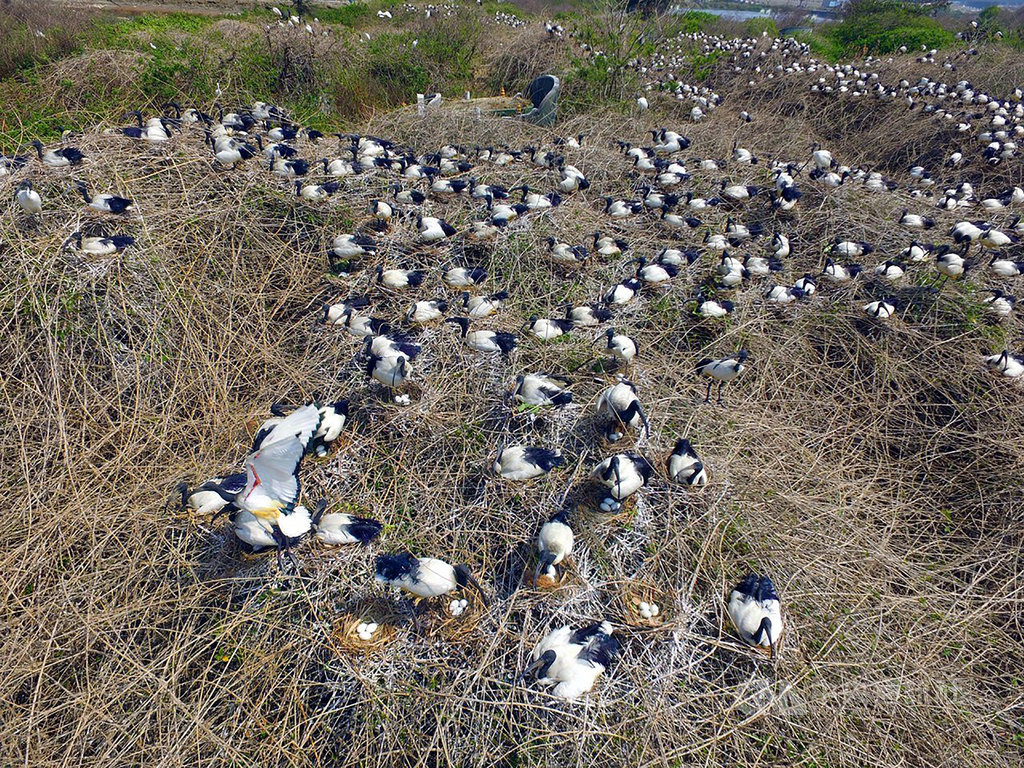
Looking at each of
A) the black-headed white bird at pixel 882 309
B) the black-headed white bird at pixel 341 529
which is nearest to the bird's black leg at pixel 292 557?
the black-headed white bird at pixel 341 529

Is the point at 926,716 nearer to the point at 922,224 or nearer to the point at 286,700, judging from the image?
the point at 286,700

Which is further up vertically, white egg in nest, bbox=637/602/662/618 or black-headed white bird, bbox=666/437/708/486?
black-headed white bird, bbox=666/437/708/486

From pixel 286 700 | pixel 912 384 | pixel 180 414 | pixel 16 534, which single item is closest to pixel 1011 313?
pixel 912 384

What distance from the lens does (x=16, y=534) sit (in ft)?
8.39

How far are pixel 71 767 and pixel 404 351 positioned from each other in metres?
2.41

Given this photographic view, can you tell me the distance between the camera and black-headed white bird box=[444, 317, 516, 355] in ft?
10.9

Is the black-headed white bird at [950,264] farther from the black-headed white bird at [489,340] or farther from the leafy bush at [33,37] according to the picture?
the leafy bush at [33,37]

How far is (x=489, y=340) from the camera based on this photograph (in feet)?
11.0

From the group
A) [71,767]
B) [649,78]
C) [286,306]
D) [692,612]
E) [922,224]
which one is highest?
[649,78]

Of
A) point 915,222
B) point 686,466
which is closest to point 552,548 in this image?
point 686,466

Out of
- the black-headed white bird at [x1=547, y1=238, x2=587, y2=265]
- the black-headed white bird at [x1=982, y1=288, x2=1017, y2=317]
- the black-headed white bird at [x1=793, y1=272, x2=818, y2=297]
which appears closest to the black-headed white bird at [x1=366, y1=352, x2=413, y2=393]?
the black-headed white bird at [x1=547, y1=238, x2=587, y2=265]

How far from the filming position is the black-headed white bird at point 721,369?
128 inches

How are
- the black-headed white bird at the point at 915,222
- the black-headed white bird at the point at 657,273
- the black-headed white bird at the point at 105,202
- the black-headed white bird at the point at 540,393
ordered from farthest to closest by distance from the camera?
the black-headed white bird at the point at 915,222, the black-headed white bird at the point at 657,273, the black-headed white bird at the point at 105,202, the black-headed white bird at the point at 540,393

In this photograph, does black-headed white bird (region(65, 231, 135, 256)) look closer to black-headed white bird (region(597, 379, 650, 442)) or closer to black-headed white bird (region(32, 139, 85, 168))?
black-headed white bird (region(32, 139, 85, 168))
